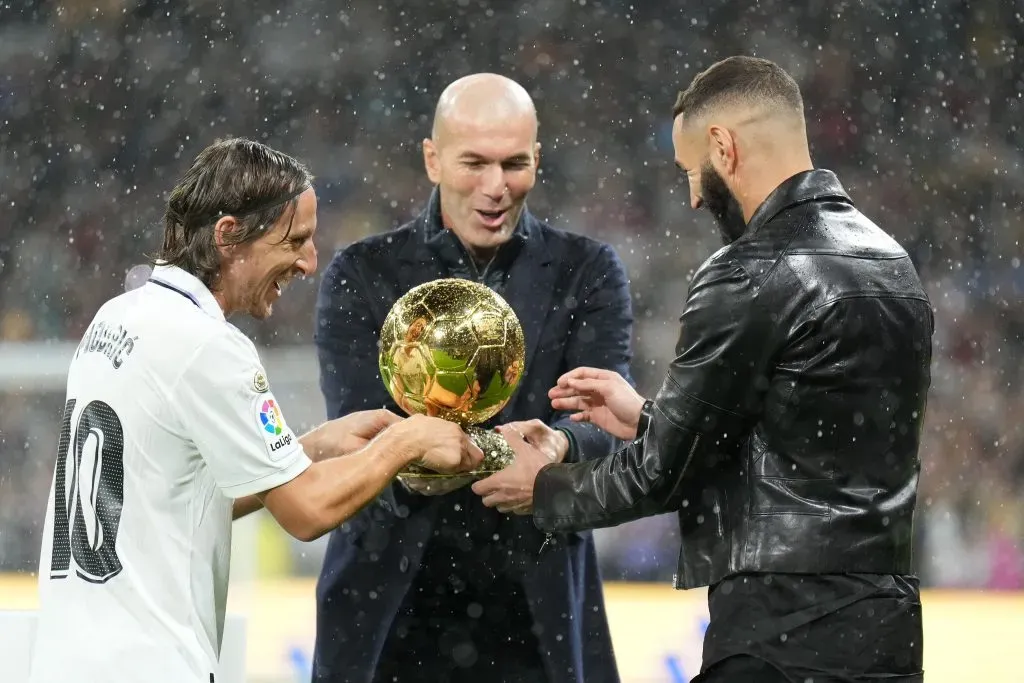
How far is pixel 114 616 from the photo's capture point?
1.72m

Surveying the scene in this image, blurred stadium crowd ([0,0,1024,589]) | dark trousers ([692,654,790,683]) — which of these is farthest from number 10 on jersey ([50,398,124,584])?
blurred stadium crowd ([0,0,1024,589])

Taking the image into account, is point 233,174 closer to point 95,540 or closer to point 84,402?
point 84,402

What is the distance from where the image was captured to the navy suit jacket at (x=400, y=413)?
8.34 feet

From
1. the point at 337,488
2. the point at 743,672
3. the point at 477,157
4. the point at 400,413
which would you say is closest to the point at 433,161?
the point at 477,157

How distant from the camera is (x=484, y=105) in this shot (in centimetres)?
258

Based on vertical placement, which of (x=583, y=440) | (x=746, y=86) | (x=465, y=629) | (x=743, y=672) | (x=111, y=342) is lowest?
(x=465, y=629)

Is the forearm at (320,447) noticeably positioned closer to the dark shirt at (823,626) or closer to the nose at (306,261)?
the nose at (306,261)

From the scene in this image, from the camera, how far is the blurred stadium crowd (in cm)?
683

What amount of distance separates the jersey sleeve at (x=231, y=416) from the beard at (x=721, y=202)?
0.81 metres

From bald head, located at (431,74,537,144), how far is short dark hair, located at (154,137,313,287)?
2.30 feet

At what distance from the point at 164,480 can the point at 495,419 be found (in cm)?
104

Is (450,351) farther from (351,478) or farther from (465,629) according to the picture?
(465,629)

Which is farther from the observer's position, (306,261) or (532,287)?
(532,287)

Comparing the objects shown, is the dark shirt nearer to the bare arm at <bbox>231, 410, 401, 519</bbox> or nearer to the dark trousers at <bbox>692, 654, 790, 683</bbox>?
the dark trousers at <bbox>692, 654, 790, 683</bbox>
